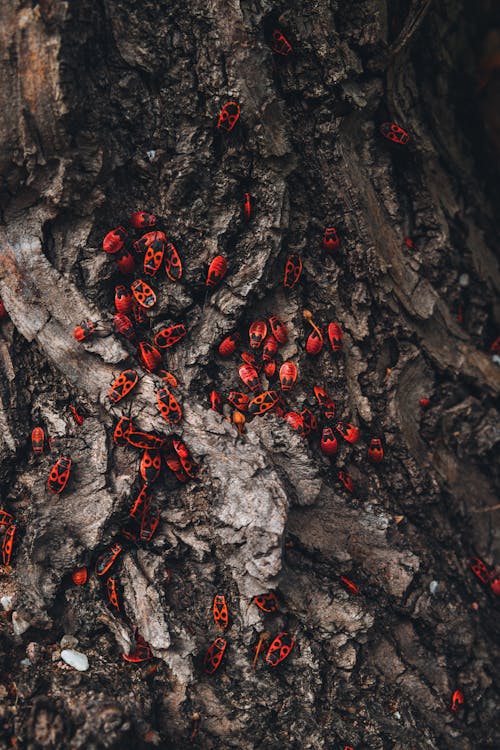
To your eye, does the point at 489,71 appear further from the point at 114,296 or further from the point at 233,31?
the point at 114,296

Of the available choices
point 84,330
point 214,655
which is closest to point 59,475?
point 84,330

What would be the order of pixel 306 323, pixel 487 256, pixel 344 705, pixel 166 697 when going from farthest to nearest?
pixel 487 256, pixel 306 323, pixel 344 705, pixel 166 697

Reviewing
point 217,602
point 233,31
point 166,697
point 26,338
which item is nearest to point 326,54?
point 233,31

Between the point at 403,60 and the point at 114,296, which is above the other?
the point at 403,60

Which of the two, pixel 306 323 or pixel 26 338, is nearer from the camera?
pixel 26 338

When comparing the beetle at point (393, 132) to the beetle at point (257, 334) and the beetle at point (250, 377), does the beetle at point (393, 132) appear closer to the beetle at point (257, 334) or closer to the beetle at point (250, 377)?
the beetle at point (257, 334)

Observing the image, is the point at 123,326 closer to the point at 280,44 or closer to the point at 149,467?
the point at 149,467

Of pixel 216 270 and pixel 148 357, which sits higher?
pixel 216 270

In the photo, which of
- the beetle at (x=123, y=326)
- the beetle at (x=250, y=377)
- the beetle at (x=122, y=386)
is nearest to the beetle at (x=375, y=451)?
the beetle at (x=250, y=377)
